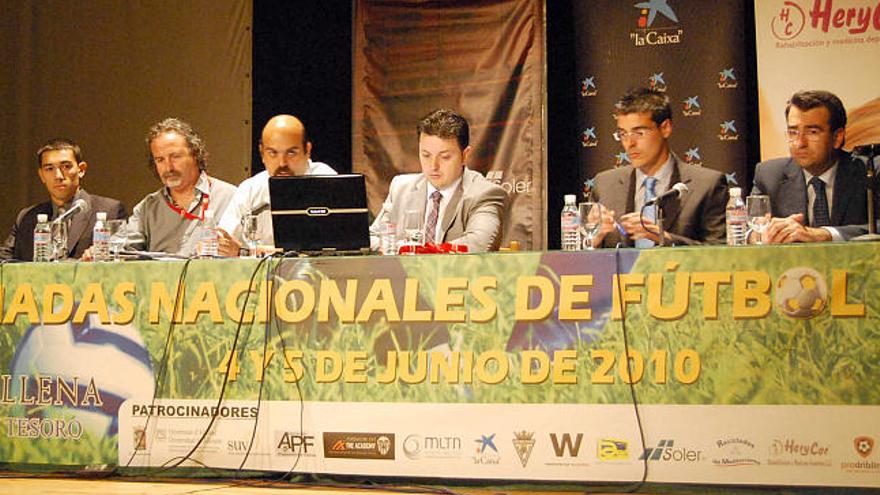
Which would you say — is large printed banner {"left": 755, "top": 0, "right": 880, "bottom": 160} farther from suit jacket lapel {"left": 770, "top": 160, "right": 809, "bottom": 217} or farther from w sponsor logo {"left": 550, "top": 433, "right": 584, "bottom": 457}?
w sponsor logo {"left": 550, "top": 433, "right": 584, "bottom": 457}

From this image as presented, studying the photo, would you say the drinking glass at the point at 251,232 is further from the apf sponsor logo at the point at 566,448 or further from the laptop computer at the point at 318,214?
the apf sponsor logo at the point at 566,448

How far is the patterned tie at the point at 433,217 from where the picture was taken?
4.13 m

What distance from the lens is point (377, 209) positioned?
5.50m

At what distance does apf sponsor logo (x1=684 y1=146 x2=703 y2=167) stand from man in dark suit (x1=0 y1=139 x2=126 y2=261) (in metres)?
2.70

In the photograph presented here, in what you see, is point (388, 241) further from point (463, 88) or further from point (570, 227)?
point (463, 88)

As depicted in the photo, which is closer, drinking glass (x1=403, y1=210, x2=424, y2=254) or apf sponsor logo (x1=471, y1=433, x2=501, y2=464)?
apf sponsor logo (x1=471, y1=433, x2=501, y2=464)

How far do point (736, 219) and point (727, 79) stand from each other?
1907mm

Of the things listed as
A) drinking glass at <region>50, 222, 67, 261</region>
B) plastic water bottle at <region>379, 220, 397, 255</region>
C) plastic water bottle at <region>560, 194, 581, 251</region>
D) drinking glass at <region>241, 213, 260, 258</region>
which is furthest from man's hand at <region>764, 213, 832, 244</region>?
drinking glass at <region>50, 222, 67, 261</region>

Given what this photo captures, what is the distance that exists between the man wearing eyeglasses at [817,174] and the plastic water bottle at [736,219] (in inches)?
27.2

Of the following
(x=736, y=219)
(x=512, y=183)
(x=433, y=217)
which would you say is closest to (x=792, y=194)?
(x=736, y=219)

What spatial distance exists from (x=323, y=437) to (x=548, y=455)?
2.26 ft

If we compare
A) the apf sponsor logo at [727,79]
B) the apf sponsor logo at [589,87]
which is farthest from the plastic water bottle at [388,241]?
the apf sponsor logo at [727,79]

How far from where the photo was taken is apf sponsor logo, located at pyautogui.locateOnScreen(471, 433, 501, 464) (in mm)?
2953

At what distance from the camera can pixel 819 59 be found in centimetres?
482
